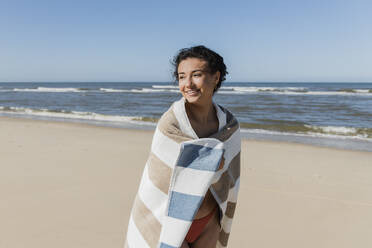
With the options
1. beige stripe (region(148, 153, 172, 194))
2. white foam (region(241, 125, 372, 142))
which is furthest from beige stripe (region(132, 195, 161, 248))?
white foam (region(241, 125, 372, 142))

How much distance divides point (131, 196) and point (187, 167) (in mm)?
2929

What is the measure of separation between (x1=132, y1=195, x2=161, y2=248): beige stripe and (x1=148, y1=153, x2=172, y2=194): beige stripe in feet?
0.51

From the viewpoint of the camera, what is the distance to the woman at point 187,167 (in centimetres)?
145

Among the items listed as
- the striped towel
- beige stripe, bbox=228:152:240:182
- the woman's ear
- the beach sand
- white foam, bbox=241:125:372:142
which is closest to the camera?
the striped towel

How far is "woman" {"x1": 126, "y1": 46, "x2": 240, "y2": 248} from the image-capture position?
1448 mm

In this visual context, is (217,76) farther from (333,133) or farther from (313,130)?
(313,130)

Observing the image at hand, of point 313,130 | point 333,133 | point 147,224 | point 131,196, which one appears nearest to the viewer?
point 147,224

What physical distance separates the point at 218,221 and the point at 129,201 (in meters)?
2.48

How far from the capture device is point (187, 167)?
4.73 ft

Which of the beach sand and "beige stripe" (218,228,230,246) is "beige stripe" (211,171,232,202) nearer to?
"beige stripe" (218,228,230,246)

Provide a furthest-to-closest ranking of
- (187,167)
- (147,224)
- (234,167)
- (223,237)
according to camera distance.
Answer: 1. (223,237)
2. (234,167)
3. (147,224)
4. (187,167)

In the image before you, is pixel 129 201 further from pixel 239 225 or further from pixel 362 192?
pixel 362 192

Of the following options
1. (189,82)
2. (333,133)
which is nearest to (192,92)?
(189,82)

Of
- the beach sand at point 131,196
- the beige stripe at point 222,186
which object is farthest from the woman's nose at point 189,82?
the beach sand at point 131,196
